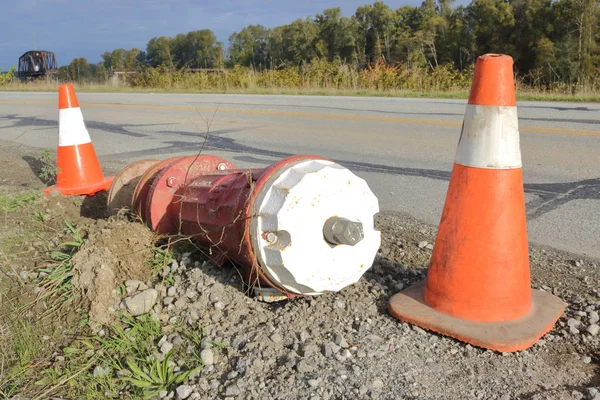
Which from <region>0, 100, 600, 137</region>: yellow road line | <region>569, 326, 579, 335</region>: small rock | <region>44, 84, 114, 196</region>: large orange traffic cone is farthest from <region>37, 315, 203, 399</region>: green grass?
<region>0, 100, 600, 137</region>: yellow road line

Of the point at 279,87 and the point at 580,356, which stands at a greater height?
the point at 279,87

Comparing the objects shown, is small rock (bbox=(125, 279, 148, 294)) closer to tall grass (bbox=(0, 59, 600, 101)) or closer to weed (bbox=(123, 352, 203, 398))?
weed (bbox=(123, 352, 203, 398))

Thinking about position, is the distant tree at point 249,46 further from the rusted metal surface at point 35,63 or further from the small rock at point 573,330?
the small rock at point 573,330

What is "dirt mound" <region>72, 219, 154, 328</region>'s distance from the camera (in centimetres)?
258

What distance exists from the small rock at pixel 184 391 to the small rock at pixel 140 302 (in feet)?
2.07

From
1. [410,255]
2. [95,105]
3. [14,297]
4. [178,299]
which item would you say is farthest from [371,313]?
[95,105]

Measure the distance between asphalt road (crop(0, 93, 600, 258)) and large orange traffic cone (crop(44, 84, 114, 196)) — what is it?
1768 mm

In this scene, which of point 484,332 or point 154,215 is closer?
point 484,332

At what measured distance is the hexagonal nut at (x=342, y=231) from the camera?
7.44 ft

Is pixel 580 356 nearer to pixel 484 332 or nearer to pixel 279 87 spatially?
pixel 484 332

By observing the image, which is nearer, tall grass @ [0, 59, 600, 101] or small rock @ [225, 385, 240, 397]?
small rock @ [225, 385, 240, 397]

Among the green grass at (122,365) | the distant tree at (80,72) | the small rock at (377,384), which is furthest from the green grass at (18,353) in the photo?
the distant tree at (80,72)

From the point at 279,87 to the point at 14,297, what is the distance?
17.0m

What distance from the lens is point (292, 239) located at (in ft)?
7.37
